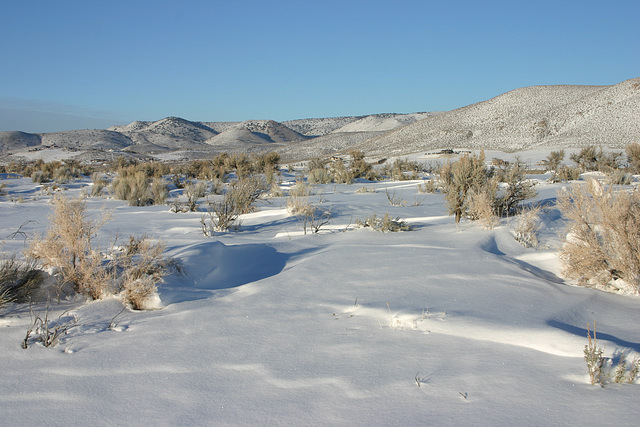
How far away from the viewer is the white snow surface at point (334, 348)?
2.11m

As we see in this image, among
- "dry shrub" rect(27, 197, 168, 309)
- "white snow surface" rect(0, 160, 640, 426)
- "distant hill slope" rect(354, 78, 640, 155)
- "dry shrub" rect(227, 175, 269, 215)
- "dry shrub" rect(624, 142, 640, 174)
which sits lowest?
"white snow surface" rect(0, 160, 640, 426)

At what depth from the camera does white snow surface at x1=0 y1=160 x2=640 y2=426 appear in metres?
2.11

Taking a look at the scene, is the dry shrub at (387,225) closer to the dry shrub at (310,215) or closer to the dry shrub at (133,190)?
the dry shrub at (310,215)

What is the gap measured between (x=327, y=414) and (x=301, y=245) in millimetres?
4091

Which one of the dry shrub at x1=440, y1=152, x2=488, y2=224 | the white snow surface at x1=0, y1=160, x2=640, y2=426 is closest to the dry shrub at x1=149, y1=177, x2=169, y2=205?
the white snow surface at x1=0, y1=160, x2=640, y2=426

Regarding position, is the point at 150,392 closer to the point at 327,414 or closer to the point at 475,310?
the point at 327,414

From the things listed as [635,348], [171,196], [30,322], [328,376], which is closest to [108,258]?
[30,322]

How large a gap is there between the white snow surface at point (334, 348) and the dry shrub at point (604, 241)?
9.1 inches

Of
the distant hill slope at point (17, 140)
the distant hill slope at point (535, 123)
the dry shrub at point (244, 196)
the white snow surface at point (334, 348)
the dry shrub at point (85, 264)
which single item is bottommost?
the white snow surface at point (334, 348)

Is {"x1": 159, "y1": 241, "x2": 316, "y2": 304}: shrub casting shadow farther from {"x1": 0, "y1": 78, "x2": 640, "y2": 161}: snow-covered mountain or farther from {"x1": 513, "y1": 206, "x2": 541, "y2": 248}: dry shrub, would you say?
{"x1": 0, "y1": 78, "x2": 640, "y2": 161}: snow-covered mountain

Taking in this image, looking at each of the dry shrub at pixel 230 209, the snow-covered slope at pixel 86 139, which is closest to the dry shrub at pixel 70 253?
the dry shrub at pixel 230 209

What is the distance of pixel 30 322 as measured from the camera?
10.3 feet

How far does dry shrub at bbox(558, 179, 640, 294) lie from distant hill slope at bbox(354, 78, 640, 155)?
37.7 metres

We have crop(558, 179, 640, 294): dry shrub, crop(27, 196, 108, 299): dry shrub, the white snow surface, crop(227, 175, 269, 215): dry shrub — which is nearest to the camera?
the white snow surface
